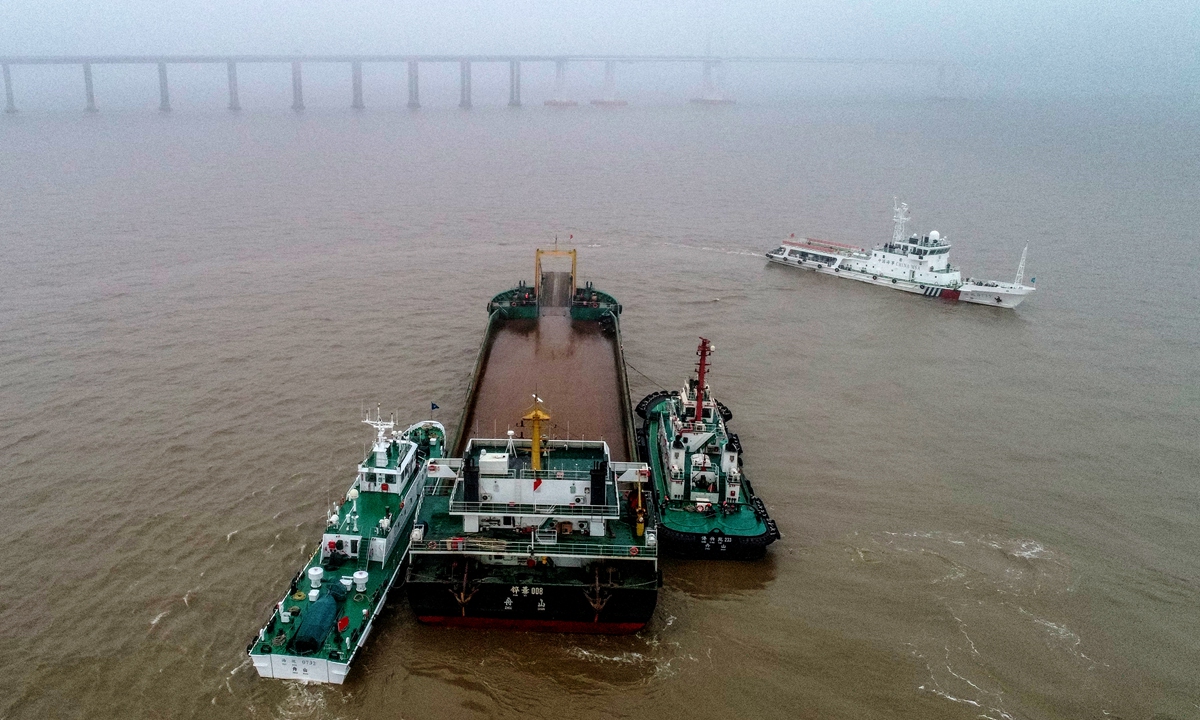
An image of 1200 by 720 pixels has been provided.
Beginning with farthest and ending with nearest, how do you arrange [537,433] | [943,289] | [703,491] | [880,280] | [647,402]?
[880,280], [943,289], [647,402], [703,491], [537,433]

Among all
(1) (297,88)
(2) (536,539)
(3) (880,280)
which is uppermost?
(1) (297,88)

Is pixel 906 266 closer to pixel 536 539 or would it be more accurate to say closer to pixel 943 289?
pixel 943 289

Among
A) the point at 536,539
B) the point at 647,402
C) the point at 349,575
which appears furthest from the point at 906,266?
the point at 349,575

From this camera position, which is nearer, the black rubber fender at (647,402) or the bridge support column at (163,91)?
the black rubber fender at (647,402)

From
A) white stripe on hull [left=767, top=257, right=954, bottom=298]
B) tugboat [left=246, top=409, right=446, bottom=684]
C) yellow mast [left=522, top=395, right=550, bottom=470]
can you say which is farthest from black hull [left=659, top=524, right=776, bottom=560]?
white stripe on hull [left=767, top=257, right=954, bottom=298]

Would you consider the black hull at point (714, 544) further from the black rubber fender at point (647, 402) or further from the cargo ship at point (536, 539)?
the black rubber fender at point (647, 402)

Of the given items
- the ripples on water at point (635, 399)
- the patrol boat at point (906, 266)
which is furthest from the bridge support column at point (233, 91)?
the patrol boat at point (906, 266)

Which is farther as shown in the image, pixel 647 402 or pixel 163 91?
pixel 163 91

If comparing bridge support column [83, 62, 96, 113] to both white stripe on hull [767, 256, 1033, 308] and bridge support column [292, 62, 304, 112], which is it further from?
white stripe on hull [767, 256, 1033, 308]
